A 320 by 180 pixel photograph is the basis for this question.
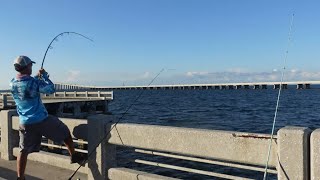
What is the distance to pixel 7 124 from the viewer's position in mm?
8352

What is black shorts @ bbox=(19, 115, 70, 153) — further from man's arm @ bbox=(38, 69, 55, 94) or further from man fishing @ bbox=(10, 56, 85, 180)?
man's arm @ bbox=(38, 69, 55, 94)

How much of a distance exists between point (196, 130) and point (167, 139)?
46 centimetres

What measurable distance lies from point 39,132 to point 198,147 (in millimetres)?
2417

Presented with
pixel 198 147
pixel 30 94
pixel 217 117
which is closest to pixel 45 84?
pixel 30 94

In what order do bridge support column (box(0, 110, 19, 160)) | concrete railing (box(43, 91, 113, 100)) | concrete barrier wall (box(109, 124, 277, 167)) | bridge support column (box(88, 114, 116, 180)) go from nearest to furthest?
concrete barrier wall (box(109, 124, 277, 167))
bridge support column (box(88, 114, 116, 180))
bridge support column (box(0, 110, 19, 160))
concrete railing (box(43, 91, 113, 100))

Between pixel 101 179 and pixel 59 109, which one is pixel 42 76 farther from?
pixel 59 109

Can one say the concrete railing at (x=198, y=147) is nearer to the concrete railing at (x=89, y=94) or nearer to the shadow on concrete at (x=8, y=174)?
the shadow on concrete at (x=8, y=174)

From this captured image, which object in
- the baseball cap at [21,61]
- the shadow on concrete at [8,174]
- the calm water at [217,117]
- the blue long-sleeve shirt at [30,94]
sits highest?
the baseball cap at [21,61]

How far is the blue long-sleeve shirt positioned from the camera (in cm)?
556

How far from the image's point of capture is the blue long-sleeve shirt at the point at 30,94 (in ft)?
18.2

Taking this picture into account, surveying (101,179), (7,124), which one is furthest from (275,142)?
(7,124)

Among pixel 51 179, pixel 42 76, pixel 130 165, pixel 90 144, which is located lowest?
pixel 130 165

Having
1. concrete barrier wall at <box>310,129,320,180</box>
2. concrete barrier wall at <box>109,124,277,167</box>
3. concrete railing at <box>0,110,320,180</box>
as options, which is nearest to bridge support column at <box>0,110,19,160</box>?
concrete railing at <box>0,110,320,180</box>

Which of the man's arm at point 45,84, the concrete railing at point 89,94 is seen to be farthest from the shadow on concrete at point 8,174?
the concrete railing at point 89,94
